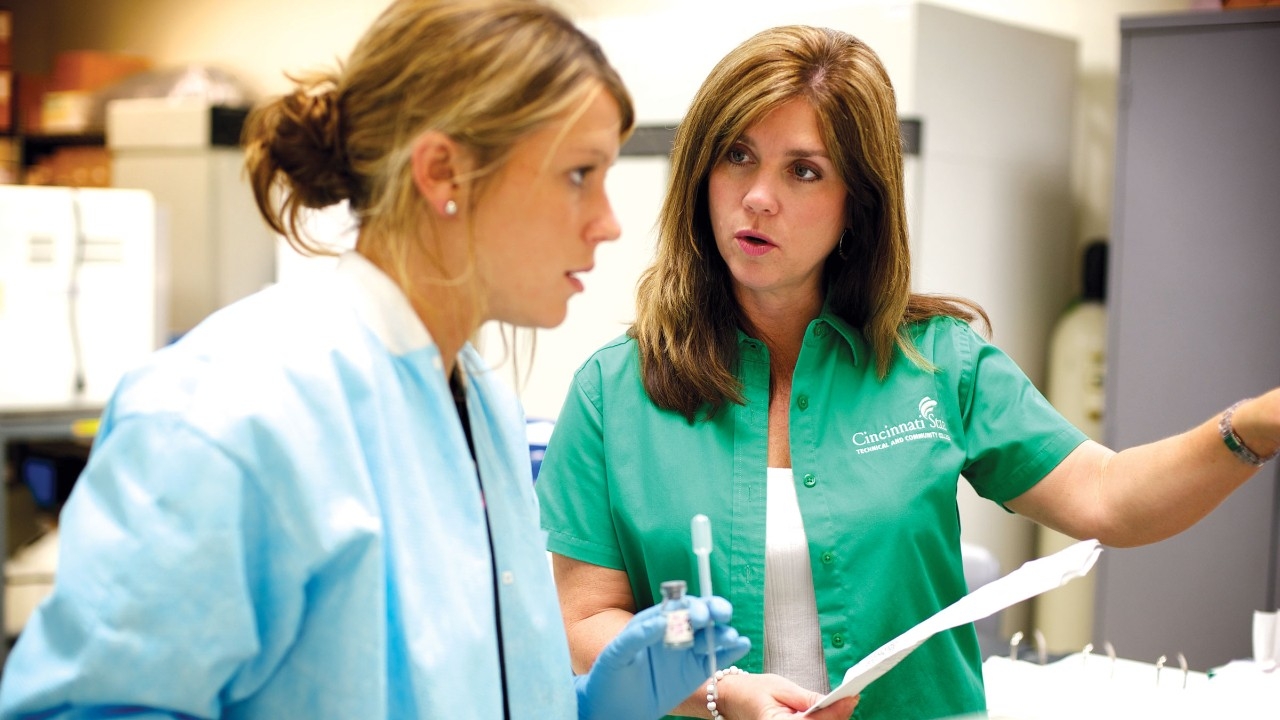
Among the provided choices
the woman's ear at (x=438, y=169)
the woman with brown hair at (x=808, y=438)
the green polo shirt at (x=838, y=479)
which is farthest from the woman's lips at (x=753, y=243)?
the woman's ear at (x=438, y=169)

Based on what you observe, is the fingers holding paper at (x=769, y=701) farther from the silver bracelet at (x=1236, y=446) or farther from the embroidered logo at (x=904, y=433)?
the silver bracelet at (x=1236, y=446)

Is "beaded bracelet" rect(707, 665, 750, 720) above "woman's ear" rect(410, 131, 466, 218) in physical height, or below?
below

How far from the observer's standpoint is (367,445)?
0.85 m

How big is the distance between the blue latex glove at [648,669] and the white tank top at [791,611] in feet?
0.54

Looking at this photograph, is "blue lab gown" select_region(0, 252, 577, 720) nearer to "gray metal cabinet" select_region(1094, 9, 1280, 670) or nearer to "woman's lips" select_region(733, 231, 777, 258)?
"woman's lips" select_region(733, 231, 777, 258)

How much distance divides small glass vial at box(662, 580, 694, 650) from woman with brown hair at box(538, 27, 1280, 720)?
23 cm

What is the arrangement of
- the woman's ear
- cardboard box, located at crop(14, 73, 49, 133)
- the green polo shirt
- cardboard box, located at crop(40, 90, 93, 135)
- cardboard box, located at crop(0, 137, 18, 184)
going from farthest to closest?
cardboard box, located at crop(14, 73, 49, 133) → cardboard box, located at crop(0, 137, 18, 184) → cardboard box, located at crop(40, 90, 93, 135) → the green polo shirt → the woman's ear

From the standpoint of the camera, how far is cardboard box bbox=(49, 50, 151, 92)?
4785 millimetres

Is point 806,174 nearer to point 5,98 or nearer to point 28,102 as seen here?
point 5,98

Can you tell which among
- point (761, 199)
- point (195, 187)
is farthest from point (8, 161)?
point (761, 199)

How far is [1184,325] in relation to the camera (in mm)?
2703

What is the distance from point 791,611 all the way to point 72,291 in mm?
2790

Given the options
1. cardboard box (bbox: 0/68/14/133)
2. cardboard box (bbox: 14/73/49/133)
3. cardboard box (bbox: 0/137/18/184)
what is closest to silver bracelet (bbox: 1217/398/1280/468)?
cardboard box (bbox: 0/137/18/184)

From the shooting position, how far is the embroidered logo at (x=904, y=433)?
130 cm
